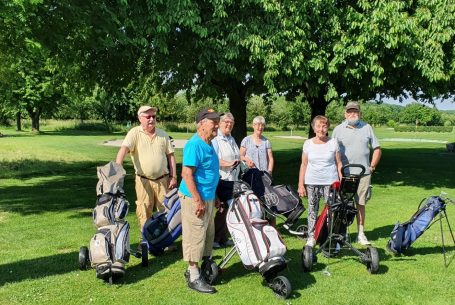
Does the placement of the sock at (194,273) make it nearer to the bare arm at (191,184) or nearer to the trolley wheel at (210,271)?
the trolley wheel at (210,271)

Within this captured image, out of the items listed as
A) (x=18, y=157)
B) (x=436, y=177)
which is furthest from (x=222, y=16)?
(x=18, y=157)

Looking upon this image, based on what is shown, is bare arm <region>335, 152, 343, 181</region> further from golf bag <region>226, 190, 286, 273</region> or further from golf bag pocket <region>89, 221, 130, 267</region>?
golf bag pocket <region>89, 221, 130, 267</region>

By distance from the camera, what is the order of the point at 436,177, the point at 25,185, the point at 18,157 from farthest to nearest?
the point at 18,157, the point at 436,177, the point at 25,185

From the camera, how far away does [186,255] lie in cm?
526

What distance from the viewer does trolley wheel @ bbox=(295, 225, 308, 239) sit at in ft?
24.2

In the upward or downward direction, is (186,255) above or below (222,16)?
below

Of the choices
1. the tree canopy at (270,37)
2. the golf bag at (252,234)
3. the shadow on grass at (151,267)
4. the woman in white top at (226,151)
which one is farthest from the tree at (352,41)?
the golf bag at (252,234)

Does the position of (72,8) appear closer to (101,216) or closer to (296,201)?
(101,216)

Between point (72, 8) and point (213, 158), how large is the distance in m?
5.97

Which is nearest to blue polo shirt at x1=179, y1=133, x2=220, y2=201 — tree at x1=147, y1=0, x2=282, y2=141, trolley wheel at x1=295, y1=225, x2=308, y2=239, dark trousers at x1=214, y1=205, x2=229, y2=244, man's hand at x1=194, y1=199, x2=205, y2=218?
man's hand at x1=194, y1=199, x2=205, y2=218

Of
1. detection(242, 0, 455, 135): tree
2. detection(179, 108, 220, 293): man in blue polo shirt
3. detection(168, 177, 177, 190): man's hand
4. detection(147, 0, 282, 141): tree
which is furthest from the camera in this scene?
detection(242, 0, 455, 135): tree

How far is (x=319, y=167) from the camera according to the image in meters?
6.22

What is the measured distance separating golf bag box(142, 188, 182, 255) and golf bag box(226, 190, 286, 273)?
140 centimetres

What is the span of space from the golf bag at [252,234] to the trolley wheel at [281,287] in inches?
10.6
